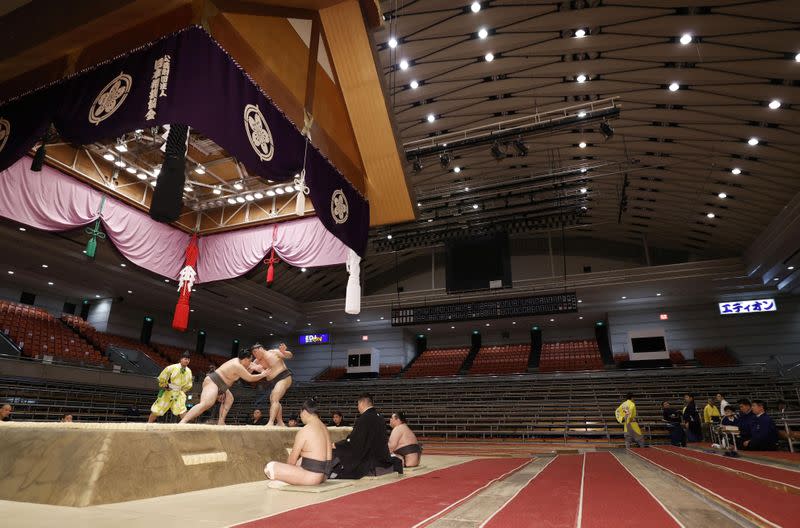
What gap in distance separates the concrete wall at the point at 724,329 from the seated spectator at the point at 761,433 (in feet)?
34.8

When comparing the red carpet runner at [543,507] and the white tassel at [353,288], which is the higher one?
the white tassel at [353,288]

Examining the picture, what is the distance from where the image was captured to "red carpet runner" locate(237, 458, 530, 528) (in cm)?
148

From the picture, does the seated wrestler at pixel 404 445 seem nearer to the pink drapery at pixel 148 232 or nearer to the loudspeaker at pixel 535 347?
the pink drapery at pixel 148 232

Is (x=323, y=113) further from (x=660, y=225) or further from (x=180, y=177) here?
(x=660, y=225)

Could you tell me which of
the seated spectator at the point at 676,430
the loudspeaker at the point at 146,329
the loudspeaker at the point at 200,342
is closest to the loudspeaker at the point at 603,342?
the seated spectator at the point at 676,430

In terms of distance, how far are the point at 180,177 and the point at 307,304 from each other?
13.9 metres

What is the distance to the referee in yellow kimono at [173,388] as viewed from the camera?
454 centimetres

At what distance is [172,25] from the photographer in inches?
105

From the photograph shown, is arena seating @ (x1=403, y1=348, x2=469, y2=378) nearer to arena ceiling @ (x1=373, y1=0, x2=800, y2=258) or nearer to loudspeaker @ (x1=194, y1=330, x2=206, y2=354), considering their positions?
arena ceiling @ (x1=373, y1=0, x2=800, y2=258)

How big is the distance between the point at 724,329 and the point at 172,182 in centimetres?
1664

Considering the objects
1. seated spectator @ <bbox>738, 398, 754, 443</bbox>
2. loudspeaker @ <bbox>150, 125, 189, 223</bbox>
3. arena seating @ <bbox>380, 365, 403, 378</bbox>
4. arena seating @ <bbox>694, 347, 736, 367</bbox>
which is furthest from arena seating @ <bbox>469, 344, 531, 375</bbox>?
loudspeaker @ <bbox>150, 125, 189, 223</bbox>

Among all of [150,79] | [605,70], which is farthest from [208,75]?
[605,70]

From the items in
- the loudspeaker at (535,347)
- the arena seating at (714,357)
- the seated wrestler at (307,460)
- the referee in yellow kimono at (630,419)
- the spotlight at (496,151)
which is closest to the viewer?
the seated wrestler at (307,460)

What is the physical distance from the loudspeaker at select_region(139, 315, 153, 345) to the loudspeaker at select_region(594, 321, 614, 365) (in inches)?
605
